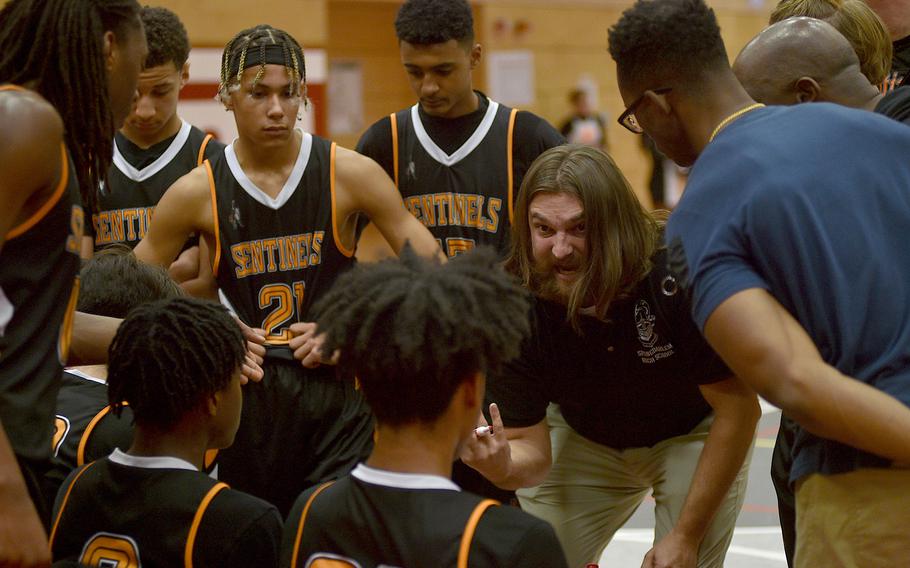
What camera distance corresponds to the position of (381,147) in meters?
4.77

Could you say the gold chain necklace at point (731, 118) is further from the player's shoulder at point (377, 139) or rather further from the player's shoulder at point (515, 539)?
the player's shoulder at point (377, 139)

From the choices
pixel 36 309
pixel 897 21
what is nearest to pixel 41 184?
pixel 36 309

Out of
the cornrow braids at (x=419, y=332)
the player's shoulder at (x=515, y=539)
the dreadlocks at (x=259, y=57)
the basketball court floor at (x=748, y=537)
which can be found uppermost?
the dreadlocks at (x=259, y=57)

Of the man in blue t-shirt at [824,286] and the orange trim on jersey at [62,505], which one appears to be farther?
the orange trim on jersey at [62,505]

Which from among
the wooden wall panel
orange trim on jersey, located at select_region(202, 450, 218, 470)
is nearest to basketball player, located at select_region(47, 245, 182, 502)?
orange trim on jersey, located at select_region(202, 450, 218, 470)

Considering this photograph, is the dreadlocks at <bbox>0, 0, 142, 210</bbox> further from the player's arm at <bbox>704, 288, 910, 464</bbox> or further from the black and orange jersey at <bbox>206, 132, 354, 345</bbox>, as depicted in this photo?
the black and orange jersey at <bbox>206, 132, 354, 345</bbox>

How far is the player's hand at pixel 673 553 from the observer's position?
336 centimetres

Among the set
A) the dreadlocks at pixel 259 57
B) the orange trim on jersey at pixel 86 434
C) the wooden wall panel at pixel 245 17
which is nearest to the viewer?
the orange trim on jersey at pixel 86 434

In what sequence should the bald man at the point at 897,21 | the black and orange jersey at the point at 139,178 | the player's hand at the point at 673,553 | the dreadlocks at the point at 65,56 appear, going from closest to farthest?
1. the dreadlocks at the point at 65,56
2. the player's hand at the point at 673,553
3. the bald man at the point at 897,21
4. the black and orange jersey at the point at 139,178

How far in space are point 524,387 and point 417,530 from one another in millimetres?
1572

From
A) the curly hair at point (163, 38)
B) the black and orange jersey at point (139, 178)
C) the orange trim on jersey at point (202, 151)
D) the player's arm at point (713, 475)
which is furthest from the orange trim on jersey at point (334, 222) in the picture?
the player's arm at point (713, 475)

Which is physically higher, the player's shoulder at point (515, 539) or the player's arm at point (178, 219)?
the player's arm at point (178, 219)

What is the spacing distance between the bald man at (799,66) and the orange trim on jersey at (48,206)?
5.32ft

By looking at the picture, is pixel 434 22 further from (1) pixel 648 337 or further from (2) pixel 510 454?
(2) pixel 510 454
